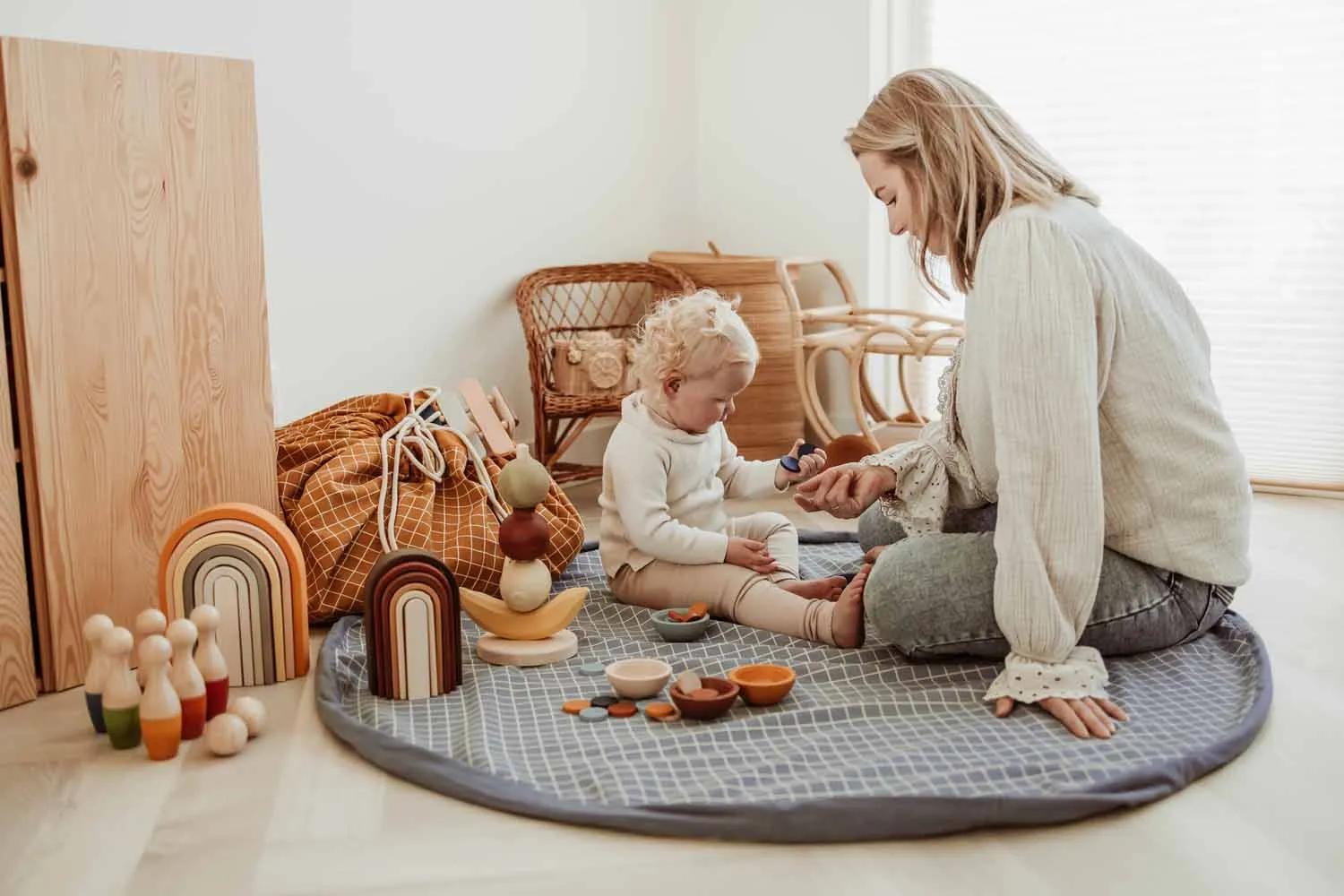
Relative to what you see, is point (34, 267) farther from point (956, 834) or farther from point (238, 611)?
point (956, 834)

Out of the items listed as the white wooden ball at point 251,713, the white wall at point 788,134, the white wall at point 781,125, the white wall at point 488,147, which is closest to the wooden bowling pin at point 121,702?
the white wooden ball at point 251,713

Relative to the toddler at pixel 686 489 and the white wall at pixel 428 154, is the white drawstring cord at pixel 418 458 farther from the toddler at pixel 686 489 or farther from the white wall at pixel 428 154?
the white wall at pixel 428 154

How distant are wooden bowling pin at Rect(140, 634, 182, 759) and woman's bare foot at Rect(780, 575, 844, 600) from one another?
3.23 ft

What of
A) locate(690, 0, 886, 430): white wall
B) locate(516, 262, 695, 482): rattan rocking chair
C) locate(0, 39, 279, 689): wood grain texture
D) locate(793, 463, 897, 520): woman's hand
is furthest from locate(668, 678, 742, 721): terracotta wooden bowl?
locate(690, 0, 886, 430): white wall

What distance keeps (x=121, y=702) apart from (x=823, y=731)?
93cm

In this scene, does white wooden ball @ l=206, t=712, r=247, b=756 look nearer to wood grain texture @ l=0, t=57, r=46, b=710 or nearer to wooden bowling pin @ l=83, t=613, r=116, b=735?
wooden bowling pin @ l=83, t=613, r=116, b=735

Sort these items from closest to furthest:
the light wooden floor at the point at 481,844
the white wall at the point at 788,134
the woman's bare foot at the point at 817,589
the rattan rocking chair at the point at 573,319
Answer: the light wooden floor at the point at 481,844
the woman's bare foot at the point at 817,589
the rattan rocking chair at the point at 573,319
the white wall at the point at 788,134

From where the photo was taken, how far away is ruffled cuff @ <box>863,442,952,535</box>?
2.06 m

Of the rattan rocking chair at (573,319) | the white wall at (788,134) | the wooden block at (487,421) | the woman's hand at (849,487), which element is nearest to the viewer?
the woman's hand at (849,487)

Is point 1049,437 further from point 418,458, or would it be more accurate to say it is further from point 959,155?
point 418,458

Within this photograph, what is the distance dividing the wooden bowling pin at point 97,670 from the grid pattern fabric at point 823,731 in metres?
0.31

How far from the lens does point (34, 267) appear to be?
6.32 feet

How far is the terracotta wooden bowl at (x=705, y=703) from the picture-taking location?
1772mm

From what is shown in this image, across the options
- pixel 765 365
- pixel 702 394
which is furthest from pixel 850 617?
pixel 765 365
